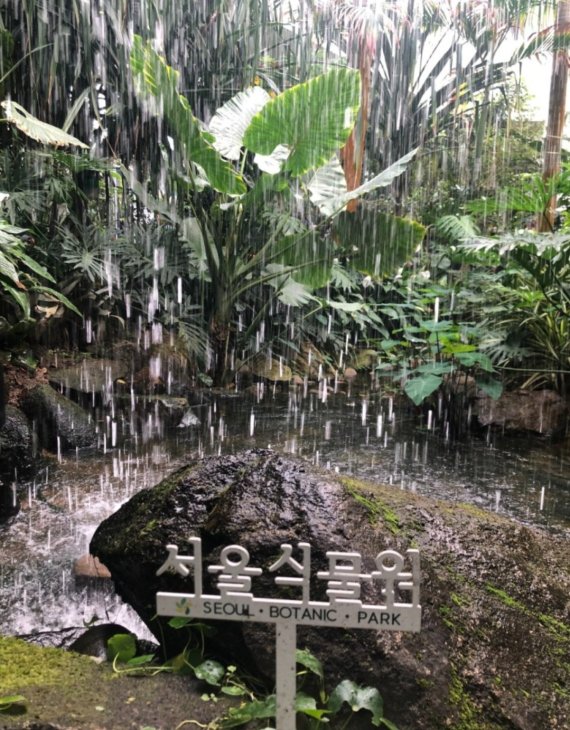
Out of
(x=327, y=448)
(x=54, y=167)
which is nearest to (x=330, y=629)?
(x=327, y=448)

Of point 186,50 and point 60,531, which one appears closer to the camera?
point 60,531

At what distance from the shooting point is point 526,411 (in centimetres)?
509

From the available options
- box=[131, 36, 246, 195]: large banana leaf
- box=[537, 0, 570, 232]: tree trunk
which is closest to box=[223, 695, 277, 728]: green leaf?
box=[131, 36, 246, 195]: large banana leaf

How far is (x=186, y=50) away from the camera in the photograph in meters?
7.50

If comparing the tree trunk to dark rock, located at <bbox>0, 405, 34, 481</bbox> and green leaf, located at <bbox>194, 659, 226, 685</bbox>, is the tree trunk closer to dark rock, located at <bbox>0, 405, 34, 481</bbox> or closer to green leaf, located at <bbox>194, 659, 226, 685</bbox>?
dark rock, located at <bbox>0, 405, 34, 481</bbox>

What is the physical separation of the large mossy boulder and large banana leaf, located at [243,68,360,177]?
13.8ft

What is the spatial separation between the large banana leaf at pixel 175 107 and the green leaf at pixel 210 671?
16.3 feet

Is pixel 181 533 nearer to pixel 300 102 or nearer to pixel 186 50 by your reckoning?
pixel 300 102

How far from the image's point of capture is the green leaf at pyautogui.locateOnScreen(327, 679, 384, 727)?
1.38 m

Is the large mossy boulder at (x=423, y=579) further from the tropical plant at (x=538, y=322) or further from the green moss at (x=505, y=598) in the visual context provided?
the tropical plant at (x=538, y=322)

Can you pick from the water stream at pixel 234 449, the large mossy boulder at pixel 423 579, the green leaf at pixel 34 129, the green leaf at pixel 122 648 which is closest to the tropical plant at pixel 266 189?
the green leaf at pixel 34 129

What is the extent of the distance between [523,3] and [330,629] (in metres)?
9.94

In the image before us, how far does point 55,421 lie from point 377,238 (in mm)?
3632

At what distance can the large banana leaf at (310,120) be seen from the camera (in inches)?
210
